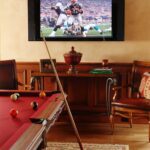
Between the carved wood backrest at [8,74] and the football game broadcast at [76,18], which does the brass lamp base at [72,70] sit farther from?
the carved wood backrest at [8,74]

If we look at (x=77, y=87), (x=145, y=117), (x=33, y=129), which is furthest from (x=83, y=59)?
(x=33, y=129)

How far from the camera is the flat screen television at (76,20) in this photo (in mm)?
4824

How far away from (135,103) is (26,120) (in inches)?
82.7

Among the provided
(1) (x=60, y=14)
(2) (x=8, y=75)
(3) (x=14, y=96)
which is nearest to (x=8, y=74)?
(2) (x=8, y=75)

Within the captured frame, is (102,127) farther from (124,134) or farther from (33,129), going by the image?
(33,129)

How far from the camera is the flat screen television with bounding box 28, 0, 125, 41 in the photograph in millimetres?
4824

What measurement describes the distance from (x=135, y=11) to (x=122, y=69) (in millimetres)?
856

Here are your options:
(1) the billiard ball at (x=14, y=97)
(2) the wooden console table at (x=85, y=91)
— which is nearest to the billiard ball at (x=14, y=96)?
(1) the billiard ball at (x=14, y=97)

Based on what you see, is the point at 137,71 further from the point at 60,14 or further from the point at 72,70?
the point at 60,14

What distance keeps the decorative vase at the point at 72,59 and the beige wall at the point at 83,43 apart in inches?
14.2

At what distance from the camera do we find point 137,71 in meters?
4.80

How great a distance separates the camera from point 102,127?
4.76 meters

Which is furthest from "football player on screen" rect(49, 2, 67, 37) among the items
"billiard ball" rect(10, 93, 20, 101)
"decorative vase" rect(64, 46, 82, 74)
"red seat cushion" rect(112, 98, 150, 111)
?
"billiard ball" rect(10, 93, 20, 101)

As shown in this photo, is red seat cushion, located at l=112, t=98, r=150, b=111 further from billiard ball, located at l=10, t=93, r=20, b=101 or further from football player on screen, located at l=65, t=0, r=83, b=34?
billiard ball, located at l=10, t=93, r=20, b=101
